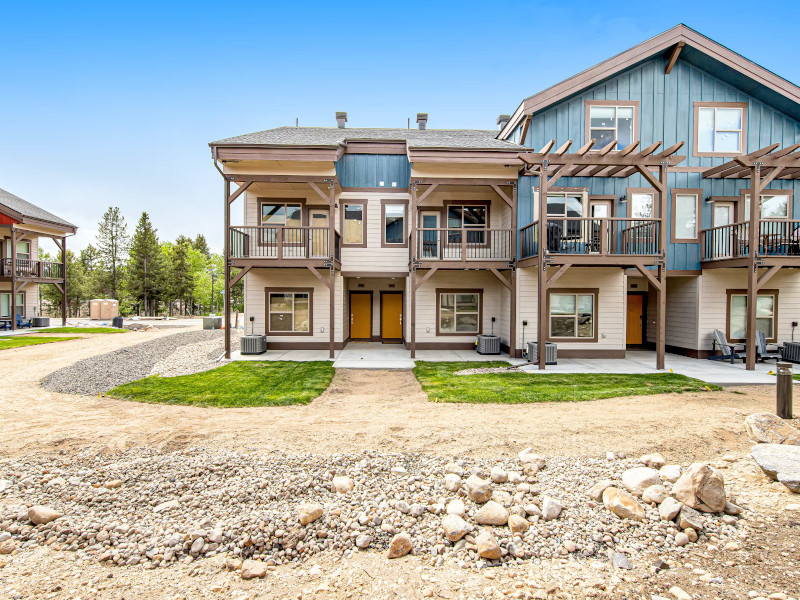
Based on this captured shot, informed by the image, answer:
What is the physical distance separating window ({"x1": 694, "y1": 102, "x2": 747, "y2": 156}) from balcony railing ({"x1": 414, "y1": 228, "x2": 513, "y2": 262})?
291 inches

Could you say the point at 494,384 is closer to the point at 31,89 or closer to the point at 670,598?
the point at 670,598

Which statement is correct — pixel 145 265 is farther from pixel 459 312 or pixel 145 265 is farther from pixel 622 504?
pixel 622 504

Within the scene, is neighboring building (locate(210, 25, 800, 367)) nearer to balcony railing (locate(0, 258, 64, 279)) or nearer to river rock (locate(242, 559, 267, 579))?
river rock (locate(242, 559, 267, 579))

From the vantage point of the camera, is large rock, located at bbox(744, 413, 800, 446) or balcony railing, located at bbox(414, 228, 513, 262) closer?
large rock, located at bbox(744, 413, 800, 446)

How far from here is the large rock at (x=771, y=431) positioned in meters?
5.54

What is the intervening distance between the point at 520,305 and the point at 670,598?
10.3 meters

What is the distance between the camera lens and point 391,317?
1612cm

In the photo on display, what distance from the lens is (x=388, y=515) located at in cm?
389

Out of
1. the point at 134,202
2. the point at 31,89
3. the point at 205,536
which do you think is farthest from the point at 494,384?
the point at 134,202

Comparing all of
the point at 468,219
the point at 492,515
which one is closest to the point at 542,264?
the point at 468,219

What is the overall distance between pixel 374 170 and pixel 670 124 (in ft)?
34.0

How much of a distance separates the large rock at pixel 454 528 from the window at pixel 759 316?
14158 mm

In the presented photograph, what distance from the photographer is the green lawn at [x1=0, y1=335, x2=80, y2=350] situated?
15.6m

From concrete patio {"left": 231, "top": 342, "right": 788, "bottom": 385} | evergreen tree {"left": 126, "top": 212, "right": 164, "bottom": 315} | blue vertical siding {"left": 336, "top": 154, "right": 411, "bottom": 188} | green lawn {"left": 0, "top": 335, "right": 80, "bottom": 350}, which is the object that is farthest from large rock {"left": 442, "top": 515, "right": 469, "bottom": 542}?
evergreen tree {"left": 126, "top": 212, "right": 164, "bottom": 315}
